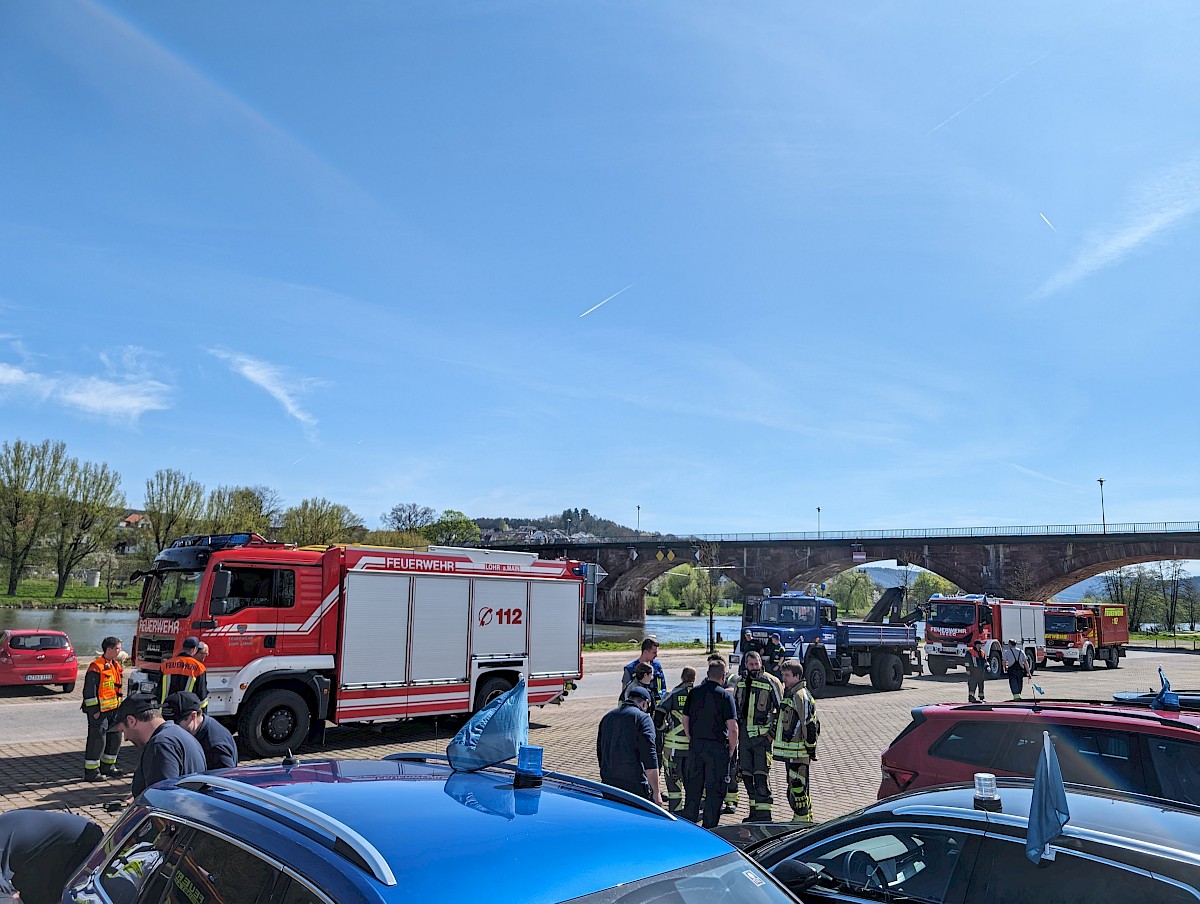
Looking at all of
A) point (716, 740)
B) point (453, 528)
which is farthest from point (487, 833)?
point (453, 528)

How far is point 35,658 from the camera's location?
1677cm

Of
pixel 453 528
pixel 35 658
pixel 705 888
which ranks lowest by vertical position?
pixel 35 658

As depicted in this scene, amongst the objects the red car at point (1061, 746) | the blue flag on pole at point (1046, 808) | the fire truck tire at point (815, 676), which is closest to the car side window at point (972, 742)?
the red car at point (1061, 746)

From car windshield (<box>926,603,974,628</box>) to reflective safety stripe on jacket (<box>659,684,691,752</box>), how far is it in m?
26.3

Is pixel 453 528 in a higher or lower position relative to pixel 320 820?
higher

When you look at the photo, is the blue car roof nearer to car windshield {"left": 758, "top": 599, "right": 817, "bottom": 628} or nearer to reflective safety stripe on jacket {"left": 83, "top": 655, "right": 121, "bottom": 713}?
reflective safety stripe on jacket {"left": 83, "top": 655, "right": 121, "bottom": 713}

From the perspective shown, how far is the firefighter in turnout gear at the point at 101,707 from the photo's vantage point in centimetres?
995

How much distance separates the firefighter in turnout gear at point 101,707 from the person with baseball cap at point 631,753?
617 centimetres

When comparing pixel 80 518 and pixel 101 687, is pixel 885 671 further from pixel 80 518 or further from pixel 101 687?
pixel 80 518

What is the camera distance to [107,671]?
10164 mm

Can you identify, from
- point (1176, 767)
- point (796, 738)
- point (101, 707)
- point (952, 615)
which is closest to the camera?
point (1176, 767)

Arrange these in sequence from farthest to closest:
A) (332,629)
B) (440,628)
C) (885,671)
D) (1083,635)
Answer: (1083,635) → (885,671) → (440,628) → (332,629)

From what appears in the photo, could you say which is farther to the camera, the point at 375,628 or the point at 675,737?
the point at 375,628

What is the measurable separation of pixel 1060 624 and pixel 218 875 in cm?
4186
